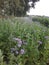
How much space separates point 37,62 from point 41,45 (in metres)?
0.50

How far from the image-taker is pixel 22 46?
4.25 meters

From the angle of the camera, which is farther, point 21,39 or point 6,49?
point 21,39

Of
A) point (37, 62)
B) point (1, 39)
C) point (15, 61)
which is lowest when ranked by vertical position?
point (37, 62)

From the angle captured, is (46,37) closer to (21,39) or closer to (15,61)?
(21,39)

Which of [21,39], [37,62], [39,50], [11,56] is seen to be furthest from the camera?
[39,50]

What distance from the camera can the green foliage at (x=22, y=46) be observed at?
13.0 ft

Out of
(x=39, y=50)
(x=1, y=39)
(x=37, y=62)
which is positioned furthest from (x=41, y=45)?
(x=1, y=39)

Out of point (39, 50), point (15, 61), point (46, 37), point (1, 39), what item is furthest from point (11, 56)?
point (46, 37)

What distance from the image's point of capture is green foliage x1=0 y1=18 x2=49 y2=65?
3.96 metres

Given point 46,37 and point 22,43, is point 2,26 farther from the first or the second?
point 46,37

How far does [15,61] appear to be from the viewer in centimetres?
389

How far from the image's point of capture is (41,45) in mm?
5094

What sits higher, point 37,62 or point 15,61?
point 15,61

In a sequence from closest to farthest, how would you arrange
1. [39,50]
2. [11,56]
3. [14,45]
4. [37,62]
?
[11,56]
[14,45]
[37,62]
[39,50]
